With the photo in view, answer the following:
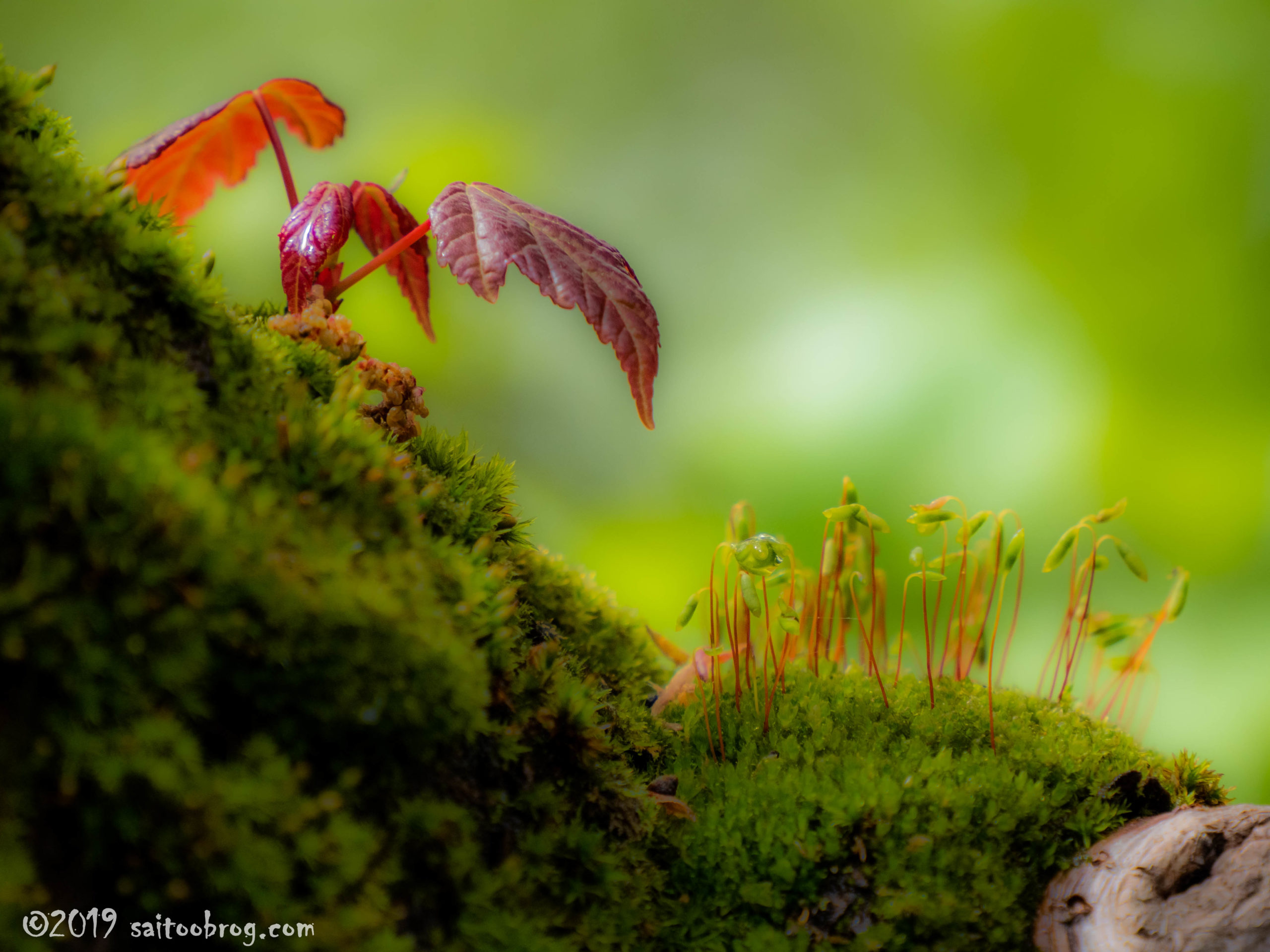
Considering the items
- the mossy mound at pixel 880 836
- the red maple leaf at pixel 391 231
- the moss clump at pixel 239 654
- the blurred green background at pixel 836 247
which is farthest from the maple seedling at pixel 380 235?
the blurred green background at pixel 836 247

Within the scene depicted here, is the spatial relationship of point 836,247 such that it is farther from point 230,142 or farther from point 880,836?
point 880,836

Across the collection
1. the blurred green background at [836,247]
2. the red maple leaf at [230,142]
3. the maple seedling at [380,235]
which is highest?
the blurred green background at [836,247]

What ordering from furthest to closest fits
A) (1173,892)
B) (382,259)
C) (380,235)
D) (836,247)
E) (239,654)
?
(836,247) → (380,235) → (382,259) → (1173,892) → (239,654)

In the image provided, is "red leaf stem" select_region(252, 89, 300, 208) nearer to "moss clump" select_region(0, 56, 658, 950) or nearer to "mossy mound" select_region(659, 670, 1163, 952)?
"moss clump" select_region(0, 56, 658, 950)

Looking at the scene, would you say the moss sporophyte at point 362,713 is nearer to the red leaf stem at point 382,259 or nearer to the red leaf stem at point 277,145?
the red leaf stem at point 382,259

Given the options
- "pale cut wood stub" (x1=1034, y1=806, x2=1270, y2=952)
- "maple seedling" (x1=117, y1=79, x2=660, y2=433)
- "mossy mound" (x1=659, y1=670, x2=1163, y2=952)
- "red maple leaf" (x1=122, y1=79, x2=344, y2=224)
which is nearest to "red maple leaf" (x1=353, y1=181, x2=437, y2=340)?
"maple seedling" (x1=117, y1=79, x2=660, y2=433)

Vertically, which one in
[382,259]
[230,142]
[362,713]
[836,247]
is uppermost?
[836,247]

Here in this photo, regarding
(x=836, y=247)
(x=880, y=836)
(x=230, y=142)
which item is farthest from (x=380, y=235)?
(x=836, y=247)
